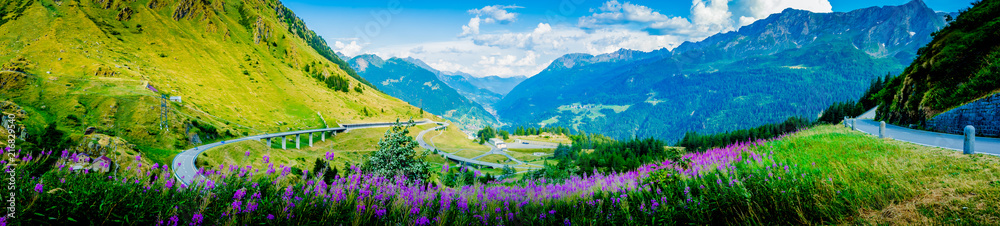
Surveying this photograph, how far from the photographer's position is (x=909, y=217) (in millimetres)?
3998

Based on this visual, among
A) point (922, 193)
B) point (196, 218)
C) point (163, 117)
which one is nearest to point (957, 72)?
point (922, 193)

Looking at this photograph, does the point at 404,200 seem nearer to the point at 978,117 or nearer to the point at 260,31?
the point at 978,117

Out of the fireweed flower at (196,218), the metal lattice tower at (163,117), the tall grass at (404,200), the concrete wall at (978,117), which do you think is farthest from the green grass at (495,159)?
the fireweed flower at (196,218)

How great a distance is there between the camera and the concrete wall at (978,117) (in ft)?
48.4

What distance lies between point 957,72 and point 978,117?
352 inches

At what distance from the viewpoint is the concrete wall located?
14750mm

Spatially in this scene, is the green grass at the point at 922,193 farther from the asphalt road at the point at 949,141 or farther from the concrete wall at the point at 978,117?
the concrete wall at the point at 978,117

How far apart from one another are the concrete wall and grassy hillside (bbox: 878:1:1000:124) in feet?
2.44

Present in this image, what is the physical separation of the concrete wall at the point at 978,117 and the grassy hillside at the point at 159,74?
4999 centimetres

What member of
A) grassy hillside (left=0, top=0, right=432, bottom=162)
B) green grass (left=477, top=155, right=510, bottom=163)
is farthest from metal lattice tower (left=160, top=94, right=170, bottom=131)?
green grass (left=477, top=155, right=510, bottom=163)

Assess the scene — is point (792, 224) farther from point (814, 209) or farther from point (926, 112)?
point (926, 112)

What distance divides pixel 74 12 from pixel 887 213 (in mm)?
132236

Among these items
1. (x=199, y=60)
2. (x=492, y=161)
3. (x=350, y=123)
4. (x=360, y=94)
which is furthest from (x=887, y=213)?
(x=360, y=94)

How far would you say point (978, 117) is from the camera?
51.4ft
